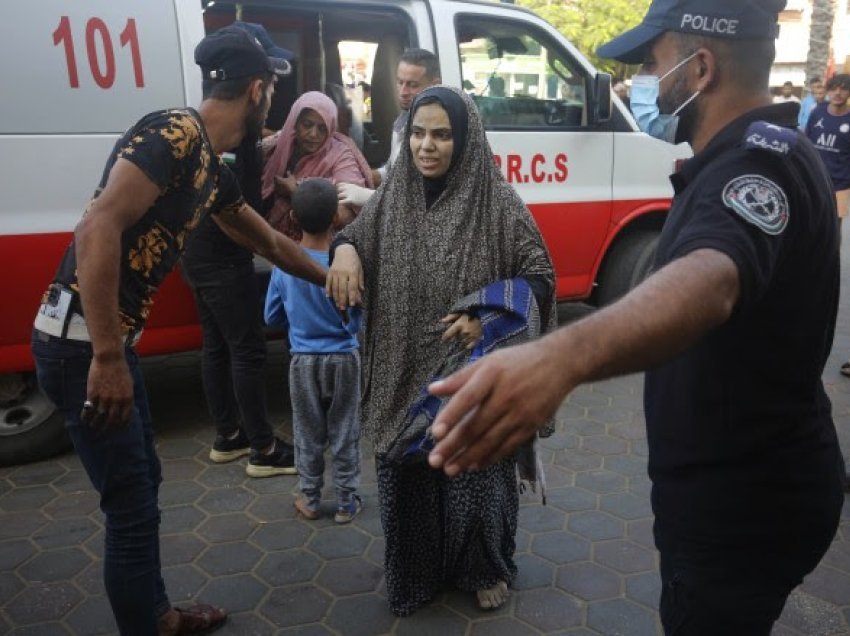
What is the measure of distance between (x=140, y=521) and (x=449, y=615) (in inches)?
44.7

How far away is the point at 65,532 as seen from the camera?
3.12m

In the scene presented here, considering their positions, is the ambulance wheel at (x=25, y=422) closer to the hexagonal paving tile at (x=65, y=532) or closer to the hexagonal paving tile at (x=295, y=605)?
the hexagonal paving tile at (x=65, y=532)

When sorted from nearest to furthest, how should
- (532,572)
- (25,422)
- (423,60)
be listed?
(532,572) < (25,422) < (423,60)

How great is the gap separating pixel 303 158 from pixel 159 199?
6.53ft

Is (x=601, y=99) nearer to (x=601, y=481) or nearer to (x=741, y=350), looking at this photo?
(x=601, y=481)

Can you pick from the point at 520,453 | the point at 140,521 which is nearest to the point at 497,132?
the point at 520,453

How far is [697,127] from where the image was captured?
1419 mm

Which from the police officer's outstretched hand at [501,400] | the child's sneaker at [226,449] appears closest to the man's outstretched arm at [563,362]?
the police officer's outstretched hand at [501,400]

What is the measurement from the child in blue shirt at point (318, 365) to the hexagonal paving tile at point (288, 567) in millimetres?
268

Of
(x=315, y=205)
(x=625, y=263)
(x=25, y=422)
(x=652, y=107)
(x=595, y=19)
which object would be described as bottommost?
(x=25, y=422)

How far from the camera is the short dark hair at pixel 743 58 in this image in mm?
1354

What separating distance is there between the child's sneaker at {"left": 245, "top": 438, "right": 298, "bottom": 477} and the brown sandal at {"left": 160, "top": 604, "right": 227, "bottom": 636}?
3.51 ft

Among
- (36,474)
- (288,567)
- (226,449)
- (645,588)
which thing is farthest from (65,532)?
(645,588)

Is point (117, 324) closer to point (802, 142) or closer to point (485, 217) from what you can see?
point (485, 217)
